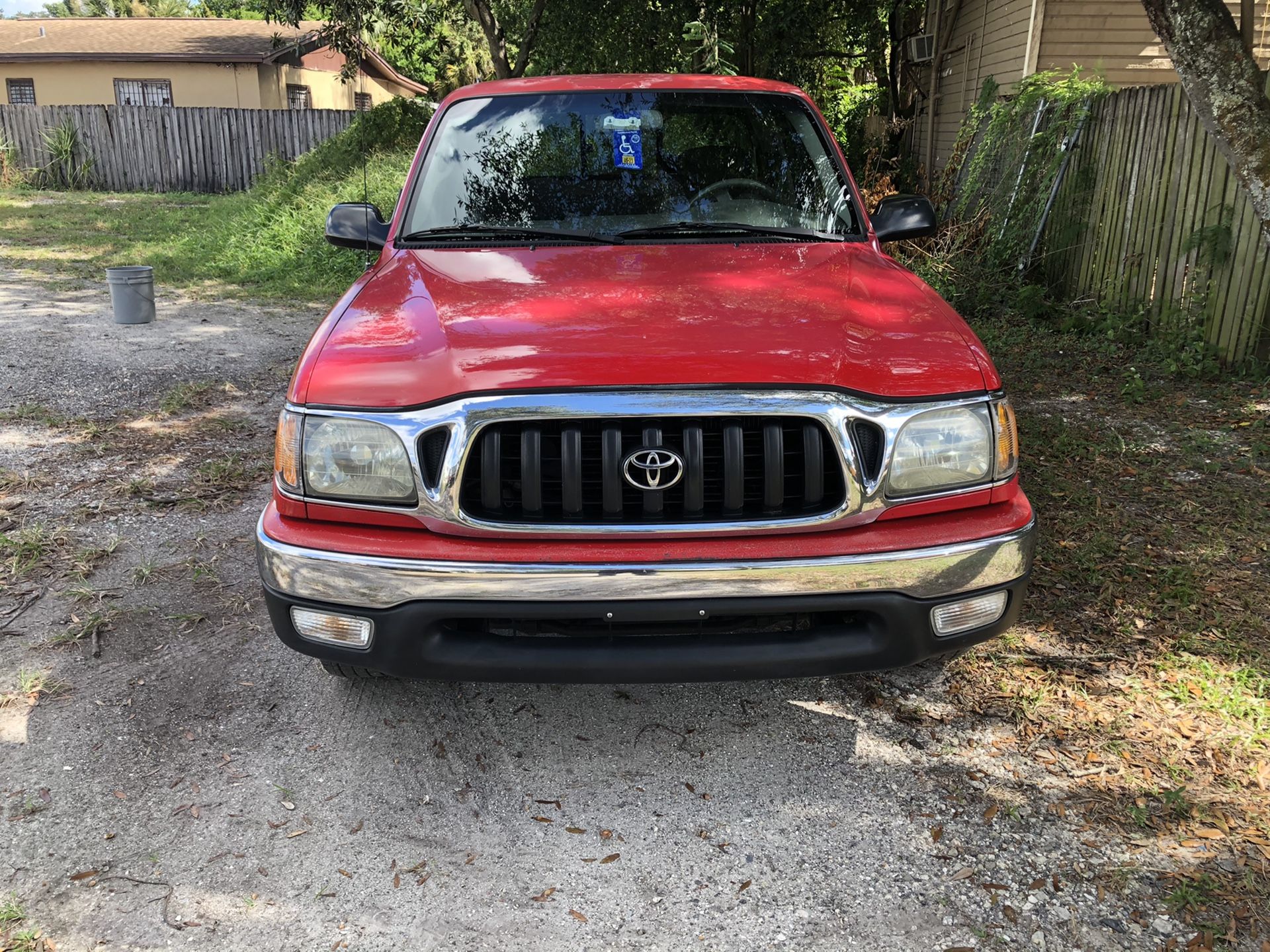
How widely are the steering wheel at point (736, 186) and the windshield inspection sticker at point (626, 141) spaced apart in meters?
0.27

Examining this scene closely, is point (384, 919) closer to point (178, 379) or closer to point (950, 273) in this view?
→ point (178, 379)

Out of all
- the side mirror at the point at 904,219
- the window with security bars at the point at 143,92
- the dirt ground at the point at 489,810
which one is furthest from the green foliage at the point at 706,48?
the window with security bars at the point at 143,92

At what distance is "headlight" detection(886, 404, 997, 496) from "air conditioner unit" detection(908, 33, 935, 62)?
13596 mm

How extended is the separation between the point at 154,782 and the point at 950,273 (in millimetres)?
8406

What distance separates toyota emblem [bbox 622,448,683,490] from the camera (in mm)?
2242

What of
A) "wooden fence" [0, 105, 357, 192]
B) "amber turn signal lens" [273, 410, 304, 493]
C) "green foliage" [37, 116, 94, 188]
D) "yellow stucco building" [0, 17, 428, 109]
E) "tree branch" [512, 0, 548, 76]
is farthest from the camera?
"yellow stucco building" [0, 17, 428, 109]

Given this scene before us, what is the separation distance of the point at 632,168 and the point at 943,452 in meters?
1.83

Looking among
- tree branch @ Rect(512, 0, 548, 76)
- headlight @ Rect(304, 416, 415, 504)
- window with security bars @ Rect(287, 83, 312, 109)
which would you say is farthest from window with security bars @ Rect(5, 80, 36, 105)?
headlight @ Rect(304, 416, 415, 504)

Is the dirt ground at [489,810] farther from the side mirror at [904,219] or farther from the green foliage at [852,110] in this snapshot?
the green foliage at [852,110]

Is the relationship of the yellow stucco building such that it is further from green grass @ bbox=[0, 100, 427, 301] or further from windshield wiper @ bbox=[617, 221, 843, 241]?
windshield wiper @ bbox=[617, 221, 843, 241]

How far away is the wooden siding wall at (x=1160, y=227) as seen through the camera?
626 cm

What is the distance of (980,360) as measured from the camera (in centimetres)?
244

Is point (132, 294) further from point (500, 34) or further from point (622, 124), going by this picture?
point (500, 34)

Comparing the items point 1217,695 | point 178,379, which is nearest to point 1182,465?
point 1217,695
